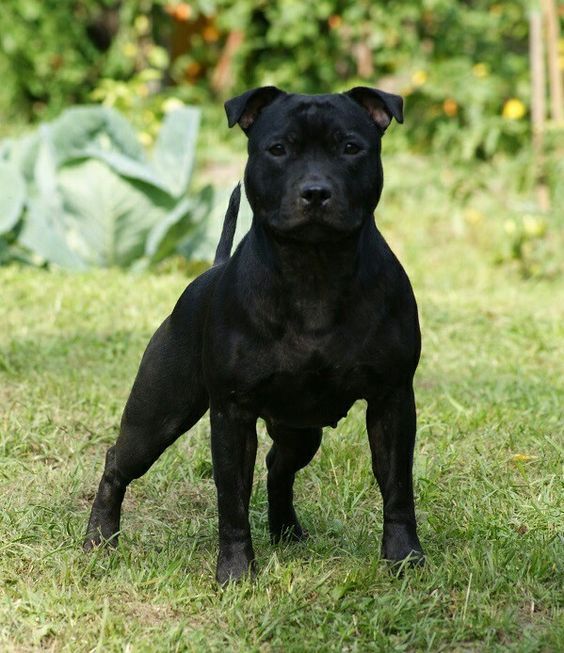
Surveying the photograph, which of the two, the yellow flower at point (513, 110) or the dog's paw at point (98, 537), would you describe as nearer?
the dog's paw at point (98, 537)

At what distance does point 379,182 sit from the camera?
314 centimetres

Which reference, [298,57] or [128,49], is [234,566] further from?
[128,49]

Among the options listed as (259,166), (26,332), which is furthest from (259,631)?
(26,332)

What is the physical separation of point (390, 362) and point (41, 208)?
14.9 feet

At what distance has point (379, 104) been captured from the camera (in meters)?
3.26

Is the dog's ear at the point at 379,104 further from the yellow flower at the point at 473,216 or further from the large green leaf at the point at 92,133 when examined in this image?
the yellow flower at the point at 473,216

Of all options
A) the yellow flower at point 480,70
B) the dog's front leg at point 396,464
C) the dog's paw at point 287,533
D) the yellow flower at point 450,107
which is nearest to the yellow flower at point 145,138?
the yellow flower at point 450,107

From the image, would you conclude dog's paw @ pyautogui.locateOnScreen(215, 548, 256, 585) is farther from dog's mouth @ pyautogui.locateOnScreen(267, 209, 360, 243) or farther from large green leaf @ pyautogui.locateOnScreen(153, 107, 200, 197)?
large green leaf @ pyautogui.locateOnScreen(153, 107, 200, 197)

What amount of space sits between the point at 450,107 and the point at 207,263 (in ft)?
9.05

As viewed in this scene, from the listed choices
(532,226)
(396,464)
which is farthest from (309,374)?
(532,226)

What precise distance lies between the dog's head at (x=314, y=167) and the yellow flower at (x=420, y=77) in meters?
6.17

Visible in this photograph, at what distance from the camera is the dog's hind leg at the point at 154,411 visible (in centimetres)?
356

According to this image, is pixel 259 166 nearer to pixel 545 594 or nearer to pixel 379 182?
pixel 379 182

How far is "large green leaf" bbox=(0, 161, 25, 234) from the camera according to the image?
7.19 metres
